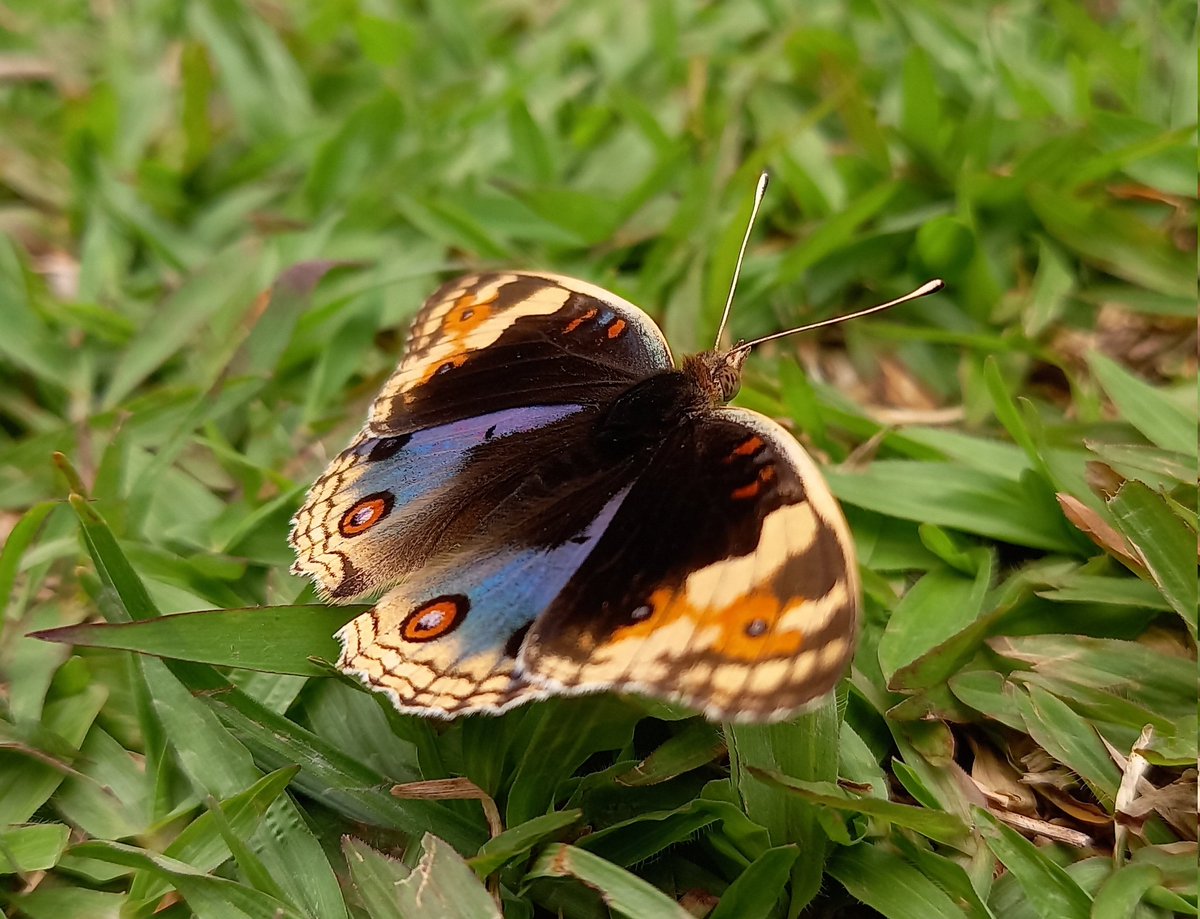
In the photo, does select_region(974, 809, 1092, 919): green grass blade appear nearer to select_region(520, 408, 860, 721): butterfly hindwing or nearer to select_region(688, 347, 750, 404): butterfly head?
select_region(520, 408, 860, 721): butterfly hindwing

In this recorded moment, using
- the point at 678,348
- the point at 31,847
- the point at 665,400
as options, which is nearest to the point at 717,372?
the point at 665,400

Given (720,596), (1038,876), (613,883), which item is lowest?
(1038,876)

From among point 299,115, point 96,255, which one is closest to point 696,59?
point 299,115

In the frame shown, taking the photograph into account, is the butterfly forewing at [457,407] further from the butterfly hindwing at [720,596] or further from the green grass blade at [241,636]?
the butterfly hindwing at [720,596]

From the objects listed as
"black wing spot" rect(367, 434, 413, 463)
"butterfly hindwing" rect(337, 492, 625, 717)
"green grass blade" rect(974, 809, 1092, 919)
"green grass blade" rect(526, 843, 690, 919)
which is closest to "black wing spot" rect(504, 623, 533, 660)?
"butterfly hindwing" rect(337, 492, 625, 717)

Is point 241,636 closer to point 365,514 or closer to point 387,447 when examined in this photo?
point 365,514

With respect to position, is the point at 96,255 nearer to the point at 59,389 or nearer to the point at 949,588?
the point at 59,389
